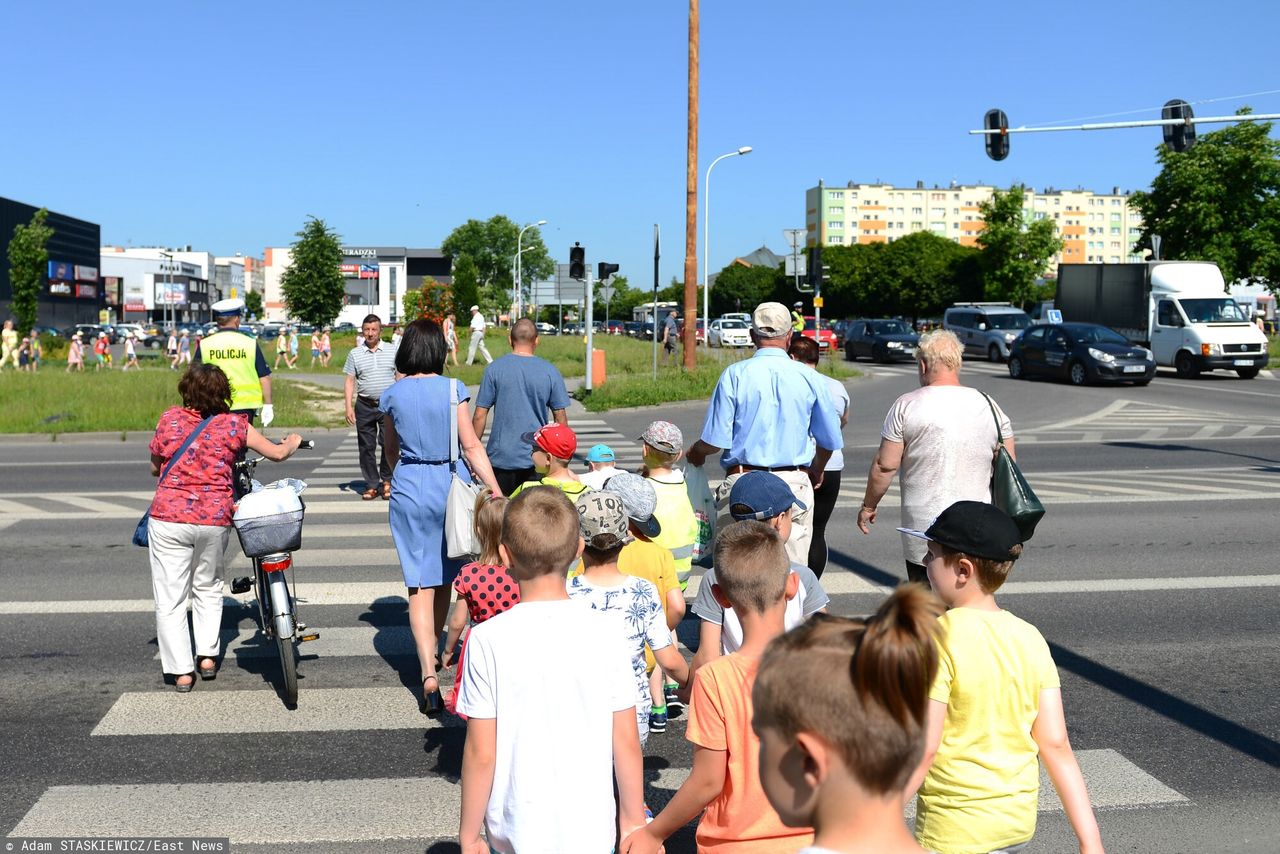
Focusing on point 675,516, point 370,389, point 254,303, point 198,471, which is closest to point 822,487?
point 675,516

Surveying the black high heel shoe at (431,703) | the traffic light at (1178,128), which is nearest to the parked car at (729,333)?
the traffic light at (1178,128)

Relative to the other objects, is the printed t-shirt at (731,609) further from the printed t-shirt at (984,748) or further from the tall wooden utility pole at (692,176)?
the tall wooden utility pole at (692,176)

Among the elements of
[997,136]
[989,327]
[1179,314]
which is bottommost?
[989,327]

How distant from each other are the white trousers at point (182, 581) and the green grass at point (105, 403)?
14.4 metres

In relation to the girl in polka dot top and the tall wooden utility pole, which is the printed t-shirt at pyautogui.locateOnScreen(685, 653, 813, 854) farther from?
the tall wooden utility pole

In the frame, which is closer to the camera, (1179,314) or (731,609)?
(731,609)

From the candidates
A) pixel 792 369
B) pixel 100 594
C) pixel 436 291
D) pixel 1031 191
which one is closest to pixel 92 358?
pixel 436 291

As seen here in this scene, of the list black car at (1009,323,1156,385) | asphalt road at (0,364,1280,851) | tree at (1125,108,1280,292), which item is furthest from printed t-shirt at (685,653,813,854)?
tree at (1125,108,1280,292)

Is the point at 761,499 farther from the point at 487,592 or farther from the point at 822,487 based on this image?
the point at 822,487

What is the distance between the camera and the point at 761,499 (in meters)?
4.69

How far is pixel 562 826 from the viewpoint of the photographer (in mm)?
2979

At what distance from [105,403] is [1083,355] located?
21.3 m

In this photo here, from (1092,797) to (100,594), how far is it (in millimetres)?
6282

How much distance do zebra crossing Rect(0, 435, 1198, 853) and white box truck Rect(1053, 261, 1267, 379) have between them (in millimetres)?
29334
